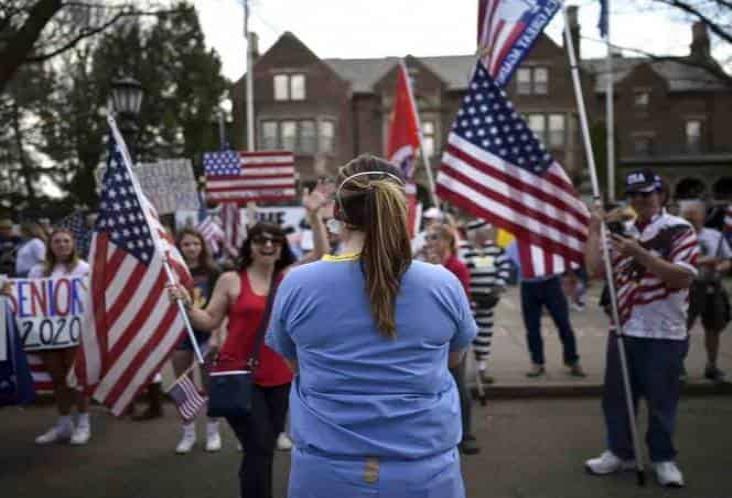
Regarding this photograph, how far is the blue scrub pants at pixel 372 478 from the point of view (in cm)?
205

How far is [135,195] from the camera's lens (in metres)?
4.61

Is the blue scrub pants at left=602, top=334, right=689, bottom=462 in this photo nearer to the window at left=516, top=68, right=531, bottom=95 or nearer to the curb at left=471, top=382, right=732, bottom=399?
the curb at left=471, top=382, right=732, bottom=399

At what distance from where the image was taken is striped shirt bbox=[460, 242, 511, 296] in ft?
22.2

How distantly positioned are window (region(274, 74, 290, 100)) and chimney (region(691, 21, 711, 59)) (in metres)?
29.0

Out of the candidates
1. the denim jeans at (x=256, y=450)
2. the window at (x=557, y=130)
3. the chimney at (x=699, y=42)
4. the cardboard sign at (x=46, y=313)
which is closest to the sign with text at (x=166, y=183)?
the cardboard sign at (x=46, y=313)

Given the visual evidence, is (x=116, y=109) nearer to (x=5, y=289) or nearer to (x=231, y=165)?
(x=231, y=165)

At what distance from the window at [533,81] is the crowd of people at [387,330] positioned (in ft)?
111

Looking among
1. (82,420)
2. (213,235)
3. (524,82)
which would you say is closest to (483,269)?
(82,420)

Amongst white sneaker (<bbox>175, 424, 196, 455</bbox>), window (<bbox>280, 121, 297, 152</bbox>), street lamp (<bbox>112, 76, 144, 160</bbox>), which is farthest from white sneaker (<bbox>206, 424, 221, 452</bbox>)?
window (<bbox>280, 121, 297, 152</bbox>)

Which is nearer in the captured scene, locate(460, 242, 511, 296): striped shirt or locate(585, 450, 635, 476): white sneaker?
locate(585, 450, 635, 476): white sneaker

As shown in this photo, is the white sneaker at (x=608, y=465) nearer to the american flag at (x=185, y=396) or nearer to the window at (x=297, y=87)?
the american flag at (x=185, y=396)

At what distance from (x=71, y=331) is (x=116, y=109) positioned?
537 centimetres

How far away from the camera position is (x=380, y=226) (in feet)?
Answer: 6.84

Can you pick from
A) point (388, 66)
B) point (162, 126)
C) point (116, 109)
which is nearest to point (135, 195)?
point (116, 109)
